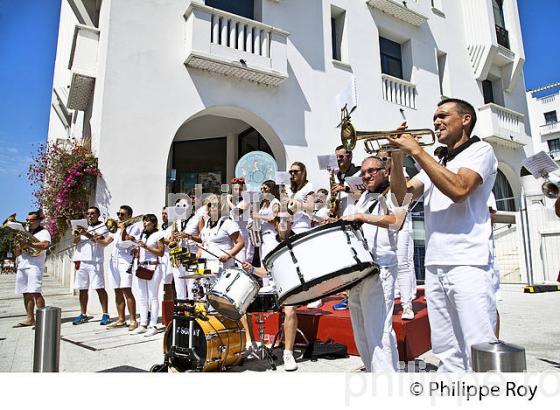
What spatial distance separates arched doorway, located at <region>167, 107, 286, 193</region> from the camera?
455 inches

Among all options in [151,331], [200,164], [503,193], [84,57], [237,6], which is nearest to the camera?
[151,331]

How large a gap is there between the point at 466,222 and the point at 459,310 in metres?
0.49

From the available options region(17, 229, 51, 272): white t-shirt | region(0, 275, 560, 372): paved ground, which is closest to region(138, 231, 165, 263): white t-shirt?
region(0, 275, 560, 372): paved ground

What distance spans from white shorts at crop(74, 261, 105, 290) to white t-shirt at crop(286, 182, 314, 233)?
358 cm

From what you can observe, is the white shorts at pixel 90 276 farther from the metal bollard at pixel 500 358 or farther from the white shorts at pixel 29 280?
the metal bollard at pixel 500 358

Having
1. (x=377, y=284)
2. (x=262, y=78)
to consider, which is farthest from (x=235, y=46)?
(x=377, y=284)

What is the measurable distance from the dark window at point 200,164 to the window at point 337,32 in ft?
13.6

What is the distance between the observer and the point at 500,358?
1468 millimetres

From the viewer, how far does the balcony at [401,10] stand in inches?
468

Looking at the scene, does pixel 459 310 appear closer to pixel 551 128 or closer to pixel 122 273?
pixel 122 273

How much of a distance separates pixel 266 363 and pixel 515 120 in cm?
1456

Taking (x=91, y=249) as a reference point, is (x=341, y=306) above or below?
below

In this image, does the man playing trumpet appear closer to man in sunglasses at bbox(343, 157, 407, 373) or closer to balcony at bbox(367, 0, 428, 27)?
man in sunglasses at bbox(343, 157, 407, 373)

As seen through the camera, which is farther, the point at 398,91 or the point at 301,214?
the point at 398,91
